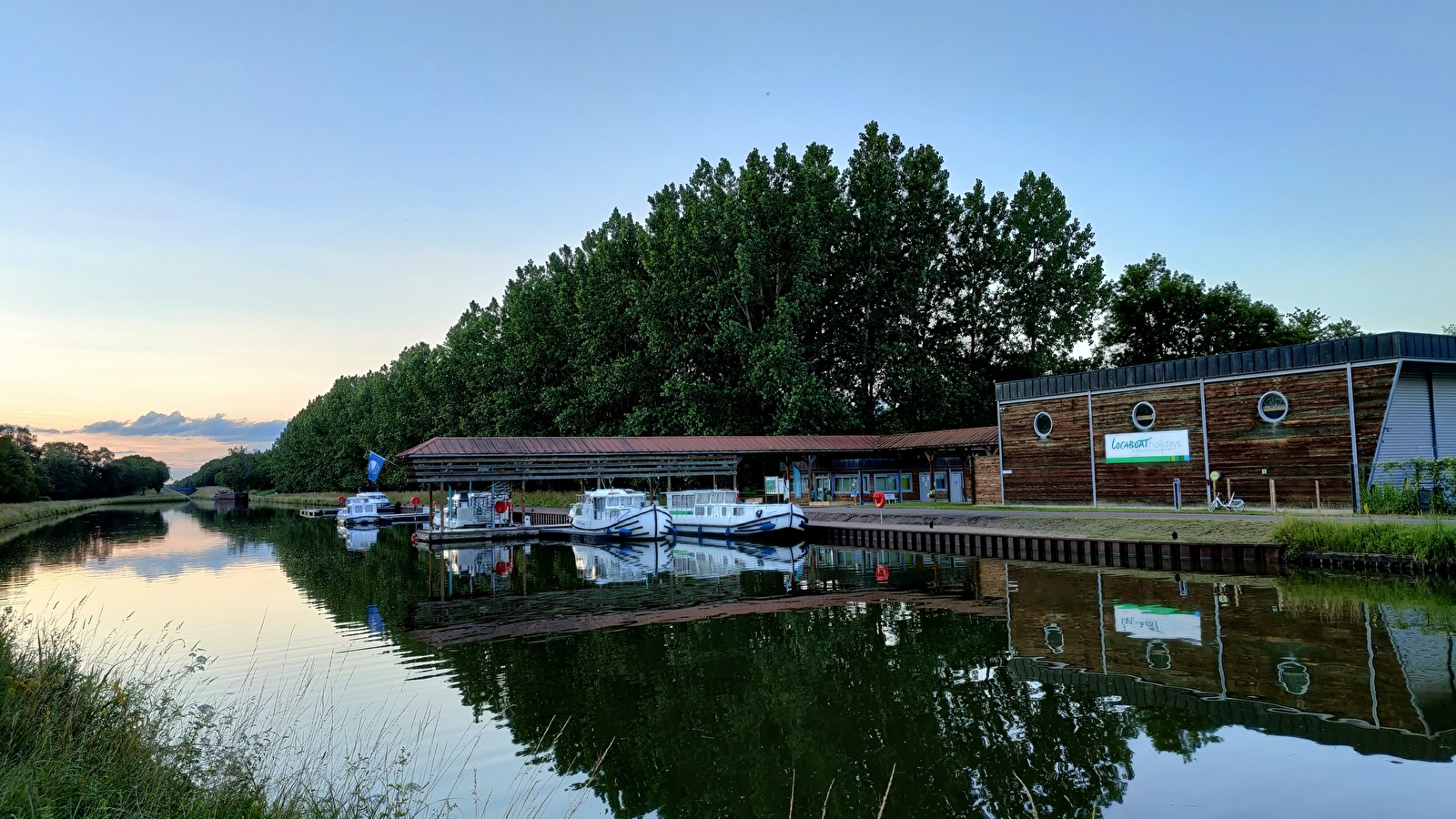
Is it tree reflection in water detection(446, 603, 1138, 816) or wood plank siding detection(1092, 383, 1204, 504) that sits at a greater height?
wood plank siding detection(1092, 383, 1204, 504)

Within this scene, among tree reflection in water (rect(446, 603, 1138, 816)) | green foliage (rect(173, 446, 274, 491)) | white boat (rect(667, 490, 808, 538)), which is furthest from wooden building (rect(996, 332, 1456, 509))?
green foliage (rect(173, 446, 274, 491))

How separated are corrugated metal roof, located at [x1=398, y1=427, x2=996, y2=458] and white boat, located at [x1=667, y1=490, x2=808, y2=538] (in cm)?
277

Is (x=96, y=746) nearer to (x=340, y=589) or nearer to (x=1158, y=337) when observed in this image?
(x=340, y=589)

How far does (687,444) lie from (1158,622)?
105 ft

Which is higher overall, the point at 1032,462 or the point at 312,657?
the point at 1032,462

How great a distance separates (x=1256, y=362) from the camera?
32094mm

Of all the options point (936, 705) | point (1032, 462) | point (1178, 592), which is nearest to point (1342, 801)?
point (936, 705)

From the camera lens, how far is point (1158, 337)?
65.7 metres

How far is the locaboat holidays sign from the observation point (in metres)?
34.4

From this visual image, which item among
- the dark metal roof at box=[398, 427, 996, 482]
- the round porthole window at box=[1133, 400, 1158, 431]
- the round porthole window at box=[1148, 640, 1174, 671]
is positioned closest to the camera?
the round porthole window at box=[1148, 640, 1174, 671]

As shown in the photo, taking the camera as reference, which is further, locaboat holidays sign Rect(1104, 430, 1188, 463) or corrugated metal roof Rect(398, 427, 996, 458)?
corrugated metal roof Rect(398, 427, 996, 458)

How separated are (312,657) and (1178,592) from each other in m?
20.1

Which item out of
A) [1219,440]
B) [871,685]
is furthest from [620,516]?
[871,685]

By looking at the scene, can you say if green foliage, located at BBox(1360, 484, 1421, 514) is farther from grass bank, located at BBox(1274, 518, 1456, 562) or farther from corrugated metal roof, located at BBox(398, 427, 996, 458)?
corrugated metal roof, located at BBox(398, 427, 996, 458)
